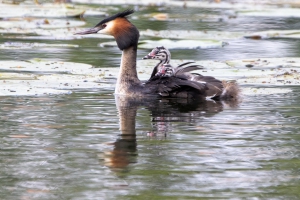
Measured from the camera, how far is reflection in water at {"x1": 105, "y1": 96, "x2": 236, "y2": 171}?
6.24m

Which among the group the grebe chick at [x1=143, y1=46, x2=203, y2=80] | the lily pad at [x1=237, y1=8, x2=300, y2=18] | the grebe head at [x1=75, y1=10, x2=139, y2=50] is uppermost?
the grebe head at [x1=75, y1=10, x2=139, y2=50]

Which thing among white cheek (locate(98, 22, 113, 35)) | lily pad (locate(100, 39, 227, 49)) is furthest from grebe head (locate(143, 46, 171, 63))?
lily pad (locate(100, 39, 227, 49))

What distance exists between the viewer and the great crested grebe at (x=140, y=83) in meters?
9.52

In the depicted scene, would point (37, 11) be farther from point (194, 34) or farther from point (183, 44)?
point (183, 44)

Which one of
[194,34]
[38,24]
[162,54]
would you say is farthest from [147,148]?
[38,24]

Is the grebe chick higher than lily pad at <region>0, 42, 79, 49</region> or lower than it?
higher

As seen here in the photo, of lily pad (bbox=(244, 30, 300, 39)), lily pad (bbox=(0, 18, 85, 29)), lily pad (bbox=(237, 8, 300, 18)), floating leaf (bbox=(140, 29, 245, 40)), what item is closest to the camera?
floating leaf (bbox=(140, 29, 245, 40))

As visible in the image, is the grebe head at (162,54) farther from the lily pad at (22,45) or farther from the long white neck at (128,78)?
the lily pad at (22,45)

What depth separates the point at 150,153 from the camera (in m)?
6.34

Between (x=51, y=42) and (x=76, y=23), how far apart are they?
270 cm

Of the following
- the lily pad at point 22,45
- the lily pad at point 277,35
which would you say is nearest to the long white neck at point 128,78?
the lily pad at point 22,45

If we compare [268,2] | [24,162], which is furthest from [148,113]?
[268,2]

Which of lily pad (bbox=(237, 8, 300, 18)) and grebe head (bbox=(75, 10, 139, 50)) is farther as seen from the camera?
lily pad (bbox=(237, 8, 300, 18))

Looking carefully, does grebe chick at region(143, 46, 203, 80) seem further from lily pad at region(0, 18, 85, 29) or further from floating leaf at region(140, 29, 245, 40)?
lily pad at region(0, 18, 85, 29)
